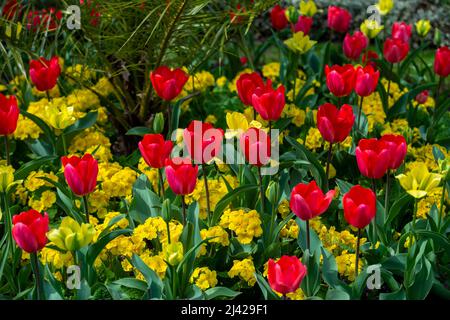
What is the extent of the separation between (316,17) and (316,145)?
9.95 feet

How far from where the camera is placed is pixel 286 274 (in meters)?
2.04

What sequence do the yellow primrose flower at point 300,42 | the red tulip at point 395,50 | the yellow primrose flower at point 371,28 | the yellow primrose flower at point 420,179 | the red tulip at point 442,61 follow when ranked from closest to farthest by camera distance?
the yellow primrose flower at point 420,179
the red tulip at point 442,61
the red tulip at point 395,50
the yellow primrose flower at point 300,42
the yellow primrose flower at point 371,28

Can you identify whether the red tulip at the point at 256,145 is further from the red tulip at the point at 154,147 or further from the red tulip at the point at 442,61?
the red tulip at the point at 442,61

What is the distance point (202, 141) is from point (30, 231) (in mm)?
584

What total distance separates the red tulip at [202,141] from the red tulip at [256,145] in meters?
0.08

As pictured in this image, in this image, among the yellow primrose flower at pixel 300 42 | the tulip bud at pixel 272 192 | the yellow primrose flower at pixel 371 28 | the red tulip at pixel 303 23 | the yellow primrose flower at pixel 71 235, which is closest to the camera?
the yellow primrose flower at pixel 71 235

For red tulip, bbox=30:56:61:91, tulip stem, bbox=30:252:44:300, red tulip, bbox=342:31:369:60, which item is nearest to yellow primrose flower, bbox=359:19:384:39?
red tulip, bbox=342:31:369:60

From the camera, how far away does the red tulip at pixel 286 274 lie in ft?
6.65

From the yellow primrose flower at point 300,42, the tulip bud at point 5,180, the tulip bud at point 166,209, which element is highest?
the yellow primrose flower at point 300,42

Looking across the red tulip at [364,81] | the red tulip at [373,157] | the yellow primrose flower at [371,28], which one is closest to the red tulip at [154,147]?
the red tulip at [373,157]

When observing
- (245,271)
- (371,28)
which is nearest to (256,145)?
(245,271)

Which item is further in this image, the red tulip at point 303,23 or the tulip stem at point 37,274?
the red tulip at point 303,23

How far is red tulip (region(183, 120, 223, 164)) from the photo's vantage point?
242cm

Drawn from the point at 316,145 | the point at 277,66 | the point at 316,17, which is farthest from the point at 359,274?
the point at 316,17
